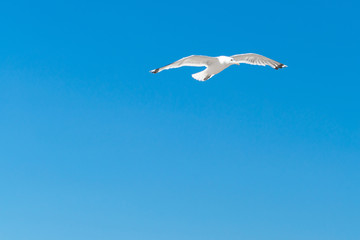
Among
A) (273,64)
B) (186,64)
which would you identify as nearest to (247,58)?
(273,64)

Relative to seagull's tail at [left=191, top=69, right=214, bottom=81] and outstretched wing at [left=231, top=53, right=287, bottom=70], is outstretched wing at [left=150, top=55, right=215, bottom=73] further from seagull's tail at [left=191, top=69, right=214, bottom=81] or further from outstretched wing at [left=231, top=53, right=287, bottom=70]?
outstretched wing at [left=231, top=53, right=287, bottom=70]

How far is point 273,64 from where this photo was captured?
16.0m

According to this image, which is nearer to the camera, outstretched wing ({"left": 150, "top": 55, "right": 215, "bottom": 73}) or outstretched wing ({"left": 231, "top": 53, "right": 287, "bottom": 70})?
outstretched wing ({"left": 150, "top": 55, "right": 215, "bottom": 73})

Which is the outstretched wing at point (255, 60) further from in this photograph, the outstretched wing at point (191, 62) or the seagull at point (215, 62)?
the outstretched wing at point (191, 62)

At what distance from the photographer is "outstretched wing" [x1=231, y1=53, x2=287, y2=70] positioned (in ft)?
52.1

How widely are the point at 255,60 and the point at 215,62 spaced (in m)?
1.60

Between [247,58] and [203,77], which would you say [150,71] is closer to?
[203,77]

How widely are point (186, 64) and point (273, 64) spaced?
3.25m

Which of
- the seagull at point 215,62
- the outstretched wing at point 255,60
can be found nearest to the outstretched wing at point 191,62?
the seagull at point 215,62

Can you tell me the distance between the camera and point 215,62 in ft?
51.1

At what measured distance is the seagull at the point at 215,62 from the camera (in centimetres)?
1519

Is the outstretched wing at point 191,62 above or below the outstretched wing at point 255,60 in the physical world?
below

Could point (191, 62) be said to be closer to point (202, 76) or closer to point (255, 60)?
point (202, 76)

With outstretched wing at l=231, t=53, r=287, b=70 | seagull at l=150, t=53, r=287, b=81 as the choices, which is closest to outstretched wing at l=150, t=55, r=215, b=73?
seagull at l=150, t=53, r=287, b=81
